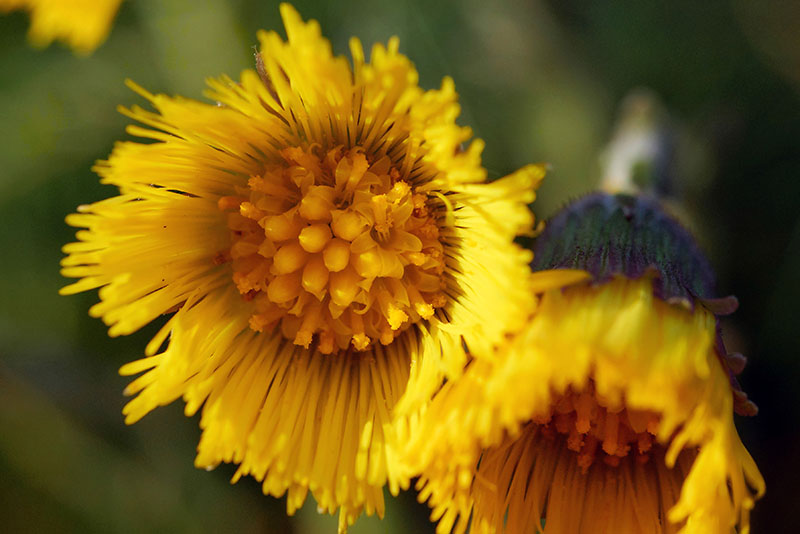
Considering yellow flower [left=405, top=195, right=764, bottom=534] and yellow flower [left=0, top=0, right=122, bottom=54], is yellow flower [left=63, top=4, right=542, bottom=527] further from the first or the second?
yellow flower [left=0, top=0, right=122, bottom=54]

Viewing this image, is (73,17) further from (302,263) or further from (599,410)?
(599,410)

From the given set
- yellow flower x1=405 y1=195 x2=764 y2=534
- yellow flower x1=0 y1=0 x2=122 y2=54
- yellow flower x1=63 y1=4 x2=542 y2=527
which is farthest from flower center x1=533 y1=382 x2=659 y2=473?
yellow flower x1=0 y1=0 x2=122 y2=54

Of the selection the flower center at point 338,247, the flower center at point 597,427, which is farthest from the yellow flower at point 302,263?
the flower center at point 597,427

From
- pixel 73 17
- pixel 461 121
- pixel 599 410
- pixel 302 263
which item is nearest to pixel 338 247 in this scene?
pixel 302 263

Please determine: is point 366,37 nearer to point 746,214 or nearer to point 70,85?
point 70,85

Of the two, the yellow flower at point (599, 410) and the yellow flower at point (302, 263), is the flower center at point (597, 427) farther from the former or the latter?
the yellow flower at point (302, 263)

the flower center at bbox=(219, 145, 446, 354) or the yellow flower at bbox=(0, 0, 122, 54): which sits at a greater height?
the yellow flower at bbox=(0, 0, 122, 54)

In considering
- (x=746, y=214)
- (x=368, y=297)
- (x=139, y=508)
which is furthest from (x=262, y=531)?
(x=746, y=214)
